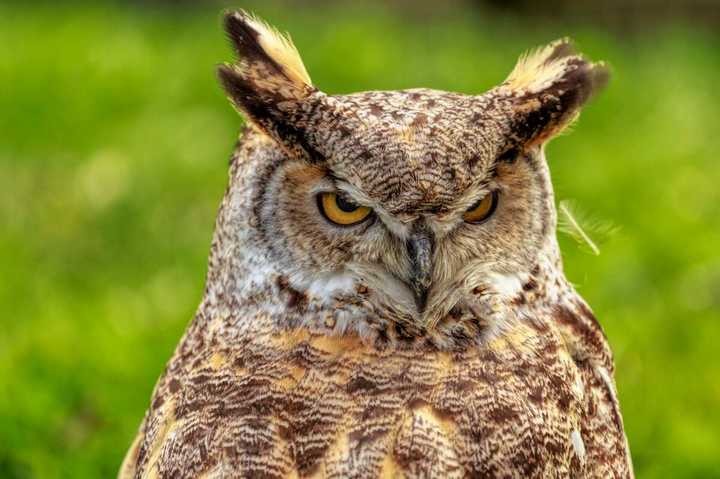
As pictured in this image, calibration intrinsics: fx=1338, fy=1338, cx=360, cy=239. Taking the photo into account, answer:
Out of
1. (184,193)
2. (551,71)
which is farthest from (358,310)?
(184,193)

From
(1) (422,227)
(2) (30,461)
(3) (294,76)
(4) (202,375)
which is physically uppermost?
(3) (294,76)

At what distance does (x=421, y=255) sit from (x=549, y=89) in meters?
0.40

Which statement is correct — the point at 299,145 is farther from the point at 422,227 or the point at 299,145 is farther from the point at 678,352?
the point at 678,352

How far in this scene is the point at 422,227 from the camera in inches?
86.7

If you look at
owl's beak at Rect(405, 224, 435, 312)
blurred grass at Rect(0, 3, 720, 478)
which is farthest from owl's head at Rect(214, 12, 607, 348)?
blurred grass at Rect(0, 3, 720, 478)

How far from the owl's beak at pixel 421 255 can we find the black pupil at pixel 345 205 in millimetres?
106

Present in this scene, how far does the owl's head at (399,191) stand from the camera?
85.7 inches

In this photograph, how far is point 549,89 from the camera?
7.69 feet

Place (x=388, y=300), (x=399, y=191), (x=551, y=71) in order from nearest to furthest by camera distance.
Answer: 1. (x=399, y=191)
2. (x=388, y=300)
3. (x=551, y=71)

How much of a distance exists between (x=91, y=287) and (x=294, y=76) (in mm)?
2648

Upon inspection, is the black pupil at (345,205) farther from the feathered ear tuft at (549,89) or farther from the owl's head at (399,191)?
the feathered ear tuft at (549,89)

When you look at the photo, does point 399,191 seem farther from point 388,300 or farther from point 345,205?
point 388,300

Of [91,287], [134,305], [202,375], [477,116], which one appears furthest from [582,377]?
[91,287]

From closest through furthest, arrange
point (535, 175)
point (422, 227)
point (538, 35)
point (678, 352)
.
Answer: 1. point (422, 227)
2. point (535, 175)
3. point (678, 352)
4. point (538, 35)
